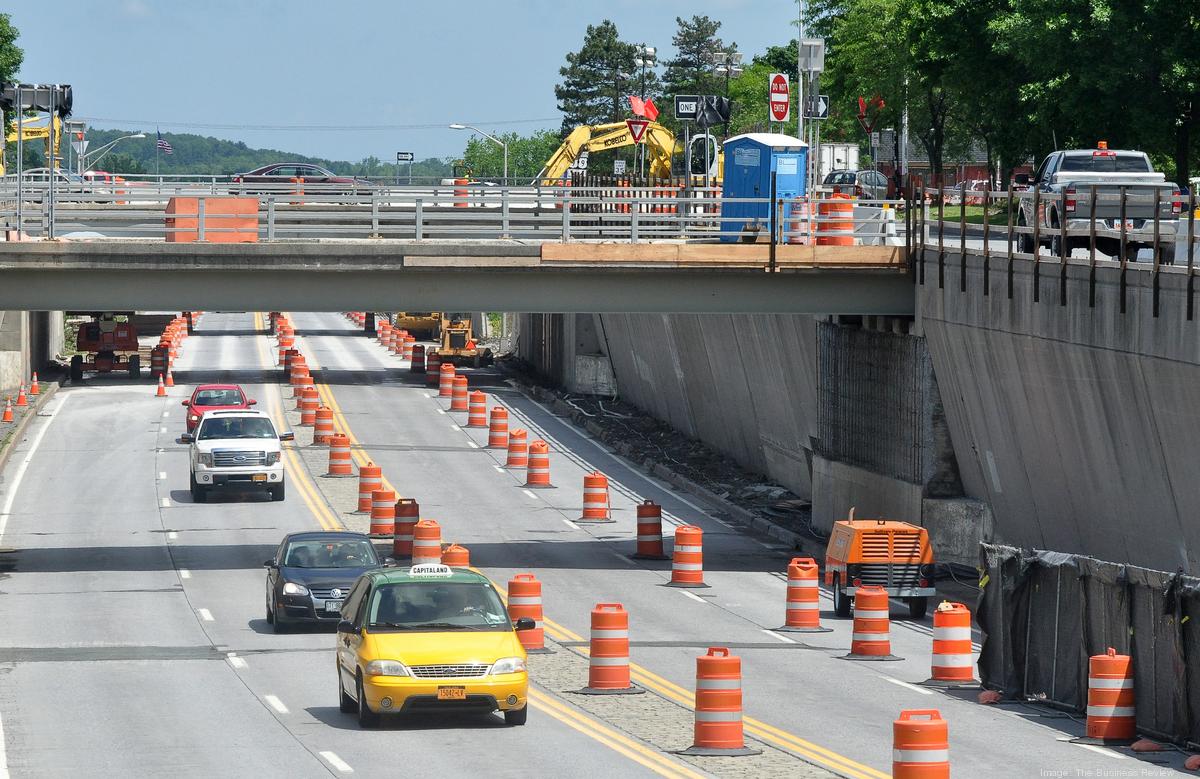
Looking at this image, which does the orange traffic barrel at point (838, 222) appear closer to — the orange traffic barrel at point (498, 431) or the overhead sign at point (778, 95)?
the overhead sign at point (778, 95)

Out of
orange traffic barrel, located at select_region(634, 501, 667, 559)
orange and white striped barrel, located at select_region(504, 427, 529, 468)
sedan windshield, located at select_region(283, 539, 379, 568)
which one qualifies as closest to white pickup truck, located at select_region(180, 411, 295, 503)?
orange and white striped barrel, located at select_region(504, 427, 529, 468)

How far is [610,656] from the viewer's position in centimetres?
1994

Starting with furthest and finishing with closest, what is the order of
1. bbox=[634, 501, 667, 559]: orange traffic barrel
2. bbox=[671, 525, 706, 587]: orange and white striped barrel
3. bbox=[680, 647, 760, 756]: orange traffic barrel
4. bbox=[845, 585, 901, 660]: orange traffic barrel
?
bbox=[634, 501, 667, 559]: orange traffic barrel, bbox=[671, 525, 706, 587]: orange and white striped barrel, bbox=[845, 585, 901, 660]: orange traffic barrel, bbox=[680, 647, 760, 756]: orange traffic barrel

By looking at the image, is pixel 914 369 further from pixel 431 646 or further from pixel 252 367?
pixel 252 367

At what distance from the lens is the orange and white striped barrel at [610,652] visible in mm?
19656

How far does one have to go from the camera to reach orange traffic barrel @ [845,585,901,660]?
2311 centimetres

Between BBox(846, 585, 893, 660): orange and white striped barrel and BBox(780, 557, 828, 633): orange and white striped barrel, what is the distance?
264 cm

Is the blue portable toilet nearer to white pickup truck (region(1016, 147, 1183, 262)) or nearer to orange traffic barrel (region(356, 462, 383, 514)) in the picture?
white pickup truck (region(1016, 147, 1183, 262))

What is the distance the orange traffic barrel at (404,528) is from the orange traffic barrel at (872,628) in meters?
10.9

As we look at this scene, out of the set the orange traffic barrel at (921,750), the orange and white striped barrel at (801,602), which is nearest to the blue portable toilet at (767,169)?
the orange and white striped barrel at (801,602)

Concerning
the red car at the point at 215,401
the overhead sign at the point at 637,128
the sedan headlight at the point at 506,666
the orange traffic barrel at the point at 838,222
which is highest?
the overhead sign at the point at 637,128

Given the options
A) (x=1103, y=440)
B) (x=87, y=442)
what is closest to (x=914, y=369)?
(x=1103, y=440)

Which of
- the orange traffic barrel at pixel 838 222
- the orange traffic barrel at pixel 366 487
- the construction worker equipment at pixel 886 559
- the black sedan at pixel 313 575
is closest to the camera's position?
the black sedan at pixel 313 575

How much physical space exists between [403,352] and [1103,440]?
5473cm
